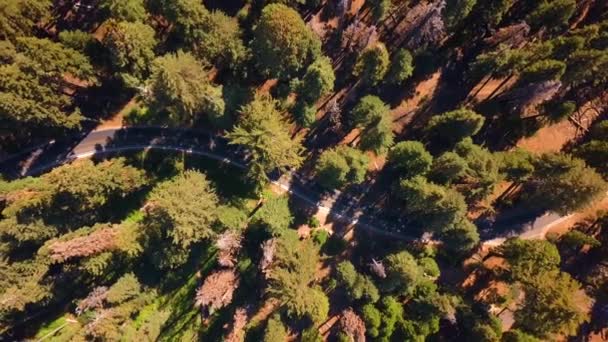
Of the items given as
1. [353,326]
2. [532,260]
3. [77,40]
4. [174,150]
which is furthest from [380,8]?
[353,326]

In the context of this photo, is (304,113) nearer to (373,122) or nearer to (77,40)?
(373,122)

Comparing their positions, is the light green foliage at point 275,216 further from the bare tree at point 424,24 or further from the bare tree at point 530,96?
the bare tree at point 530,96

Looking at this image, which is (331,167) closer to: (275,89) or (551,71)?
(275,89)

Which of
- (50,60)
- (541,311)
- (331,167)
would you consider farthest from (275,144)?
(541,311)

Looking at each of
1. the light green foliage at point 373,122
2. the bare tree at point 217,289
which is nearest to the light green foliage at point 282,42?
the light green foliage at point 373,122

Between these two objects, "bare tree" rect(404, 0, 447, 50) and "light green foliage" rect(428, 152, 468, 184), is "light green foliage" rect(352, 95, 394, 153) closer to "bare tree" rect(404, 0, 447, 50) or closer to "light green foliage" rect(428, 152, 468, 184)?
"light green foliage" rect(428, 152, 468, 184)

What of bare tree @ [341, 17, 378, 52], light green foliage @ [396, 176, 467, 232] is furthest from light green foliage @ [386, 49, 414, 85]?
light green foliage @ [396, 176, 467, 232]
